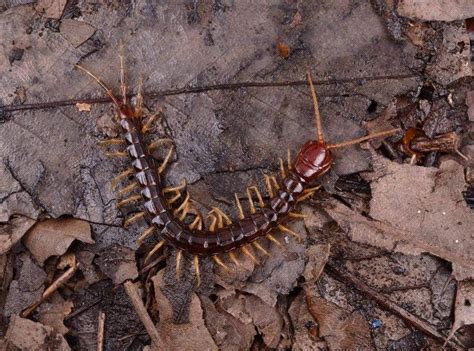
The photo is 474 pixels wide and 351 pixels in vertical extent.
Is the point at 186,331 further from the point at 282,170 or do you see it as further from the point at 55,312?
the point at 282,170

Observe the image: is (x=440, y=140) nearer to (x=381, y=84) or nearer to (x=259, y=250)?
(x=381, y=84)

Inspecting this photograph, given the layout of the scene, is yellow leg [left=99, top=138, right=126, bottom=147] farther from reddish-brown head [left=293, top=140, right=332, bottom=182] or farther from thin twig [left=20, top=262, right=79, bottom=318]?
reddish-brown head [left=293, top=140, right=332, bottom=182]

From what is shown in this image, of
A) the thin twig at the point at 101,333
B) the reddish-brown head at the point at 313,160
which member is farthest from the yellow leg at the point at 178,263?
the reddish-brown head at the point at 313,160

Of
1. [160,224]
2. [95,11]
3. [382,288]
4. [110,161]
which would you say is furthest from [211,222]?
[95,11]

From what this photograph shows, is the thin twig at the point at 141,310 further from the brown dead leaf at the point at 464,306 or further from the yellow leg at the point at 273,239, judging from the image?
the brown dead leaf at the point at 464,306

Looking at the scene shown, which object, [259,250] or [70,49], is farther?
[259,250]

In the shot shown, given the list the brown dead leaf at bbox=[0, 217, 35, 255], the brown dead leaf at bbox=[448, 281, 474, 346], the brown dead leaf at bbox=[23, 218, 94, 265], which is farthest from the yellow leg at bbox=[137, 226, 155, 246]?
the brown dead leaf at bbox=[448, 281, 474, 346]
